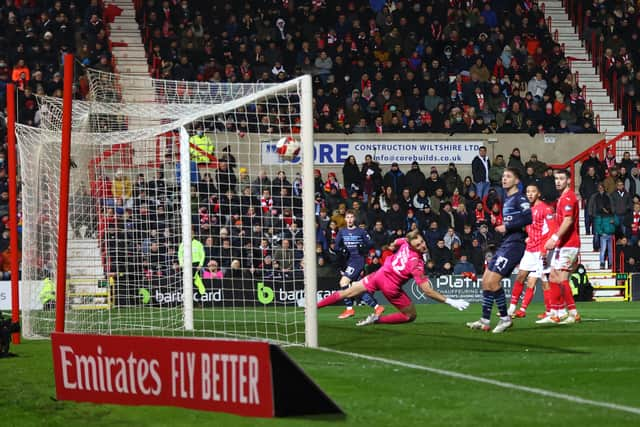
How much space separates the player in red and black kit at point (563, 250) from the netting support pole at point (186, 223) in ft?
16.3

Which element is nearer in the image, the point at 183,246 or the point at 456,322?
the point at 183,246

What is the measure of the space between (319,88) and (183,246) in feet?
48.6

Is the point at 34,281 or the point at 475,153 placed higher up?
the point at 475,153

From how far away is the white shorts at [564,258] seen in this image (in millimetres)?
15797

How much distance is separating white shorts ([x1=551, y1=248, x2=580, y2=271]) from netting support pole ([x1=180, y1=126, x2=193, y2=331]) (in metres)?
5.16

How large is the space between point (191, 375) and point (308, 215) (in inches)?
194

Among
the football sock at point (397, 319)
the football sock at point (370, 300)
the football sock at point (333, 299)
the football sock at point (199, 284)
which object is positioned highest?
the football sock at point (199, 284)

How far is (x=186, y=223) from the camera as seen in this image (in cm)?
1562

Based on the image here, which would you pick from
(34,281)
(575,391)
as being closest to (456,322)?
(34,281)

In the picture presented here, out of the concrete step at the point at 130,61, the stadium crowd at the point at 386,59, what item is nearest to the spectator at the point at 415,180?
the stadium crowd at the point at 386,59

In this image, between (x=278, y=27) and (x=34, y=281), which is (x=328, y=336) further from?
(x=278, y=27)

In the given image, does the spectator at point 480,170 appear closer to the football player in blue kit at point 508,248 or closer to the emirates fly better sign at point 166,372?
the football player in blue kit at point 508,248

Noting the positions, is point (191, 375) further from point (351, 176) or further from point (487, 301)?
point (351, 176)

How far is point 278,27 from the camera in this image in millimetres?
31688
